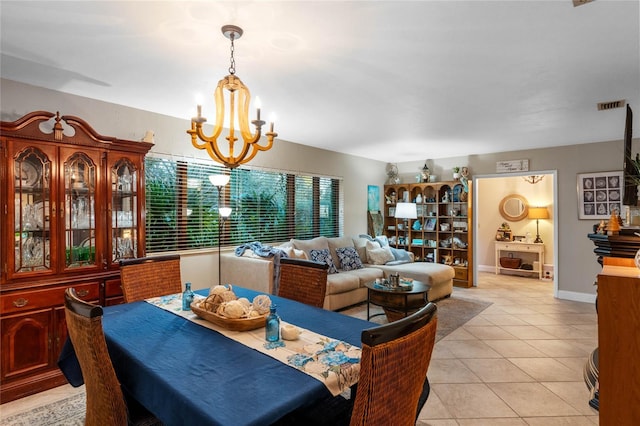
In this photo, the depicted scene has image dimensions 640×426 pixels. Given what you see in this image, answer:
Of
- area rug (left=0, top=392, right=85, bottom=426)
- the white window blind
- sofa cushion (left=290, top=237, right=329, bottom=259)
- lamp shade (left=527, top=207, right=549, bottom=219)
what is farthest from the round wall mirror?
area rug (left=0, top=392, right=85, bottom=426)

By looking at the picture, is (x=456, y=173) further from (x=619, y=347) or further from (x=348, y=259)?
(x=619, y=347)

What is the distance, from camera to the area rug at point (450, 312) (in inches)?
163

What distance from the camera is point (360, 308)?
4.76 metres

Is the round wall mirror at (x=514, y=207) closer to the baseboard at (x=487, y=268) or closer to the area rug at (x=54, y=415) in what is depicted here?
the baseboard at (x=487, y=268)

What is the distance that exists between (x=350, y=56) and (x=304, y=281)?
1641 mm

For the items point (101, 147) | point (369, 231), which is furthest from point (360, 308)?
point (101, 147)

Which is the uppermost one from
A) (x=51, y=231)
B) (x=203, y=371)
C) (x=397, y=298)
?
(x=51, y=231)

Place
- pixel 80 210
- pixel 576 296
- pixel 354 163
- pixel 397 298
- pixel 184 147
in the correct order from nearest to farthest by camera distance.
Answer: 1. pixel 80 210
2. pixel 397 298
3. pixel 184 147
4. pixel 576 296
5. pixel 354 163

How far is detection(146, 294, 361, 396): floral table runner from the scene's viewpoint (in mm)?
1273

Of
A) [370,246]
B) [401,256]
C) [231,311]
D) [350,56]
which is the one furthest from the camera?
[401,256]

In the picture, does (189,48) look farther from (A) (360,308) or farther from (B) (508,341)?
(B) (508,341)

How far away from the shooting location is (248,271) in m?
4.14

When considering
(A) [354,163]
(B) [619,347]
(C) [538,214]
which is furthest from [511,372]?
(C) [538,214]

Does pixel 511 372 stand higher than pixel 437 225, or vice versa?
pixel 437 225
